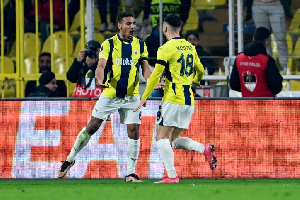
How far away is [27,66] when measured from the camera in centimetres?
1758

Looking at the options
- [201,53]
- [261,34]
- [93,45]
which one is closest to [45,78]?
[93,45]

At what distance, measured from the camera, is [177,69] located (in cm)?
1071

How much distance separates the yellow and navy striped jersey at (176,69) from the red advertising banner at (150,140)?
4.98 feet

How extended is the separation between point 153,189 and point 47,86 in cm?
581

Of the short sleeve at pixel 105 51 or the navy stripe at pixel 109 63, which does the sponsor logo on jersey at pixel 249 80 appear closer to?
the navy stripe at pixel 109 63

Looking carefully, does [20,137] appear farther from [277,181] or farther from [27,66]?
[27,66]

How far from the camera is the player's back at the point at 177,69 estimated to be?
10.7 m

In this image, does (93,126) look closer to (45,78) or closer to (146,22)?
(45,78)

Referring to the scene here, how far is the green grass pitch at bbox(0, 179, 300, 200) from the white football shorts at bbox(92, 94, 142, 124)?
794mm

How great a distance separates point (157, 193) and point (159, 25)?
6.39 meters

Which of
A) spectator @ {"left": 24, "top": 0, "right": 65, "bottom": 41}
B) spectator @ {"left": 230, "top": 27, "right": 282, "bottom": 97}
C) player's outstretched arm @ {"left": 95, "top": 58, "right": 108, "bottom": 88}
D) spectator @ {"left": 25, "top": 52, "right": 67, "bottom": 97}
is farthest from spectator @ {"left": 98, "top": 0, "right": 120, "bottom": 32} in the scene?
player's outstretched arm @ {"left": 95, "top": 58, "right": 108, "bottom": 88}

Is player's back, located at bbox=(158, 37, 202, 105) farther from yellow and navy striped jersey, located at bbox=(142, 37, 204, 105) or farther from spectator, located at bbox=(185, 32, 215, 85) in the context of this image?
spectator, located at bbox=(185, 32, 215, 85)

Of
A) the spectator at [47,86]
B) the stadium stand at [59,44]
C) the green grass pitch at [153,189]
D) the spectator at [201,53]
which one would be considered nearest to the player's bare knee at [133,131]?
the green grass pitch at [153,189]

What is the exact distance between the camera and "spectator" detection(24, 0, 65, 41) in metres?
17.1
